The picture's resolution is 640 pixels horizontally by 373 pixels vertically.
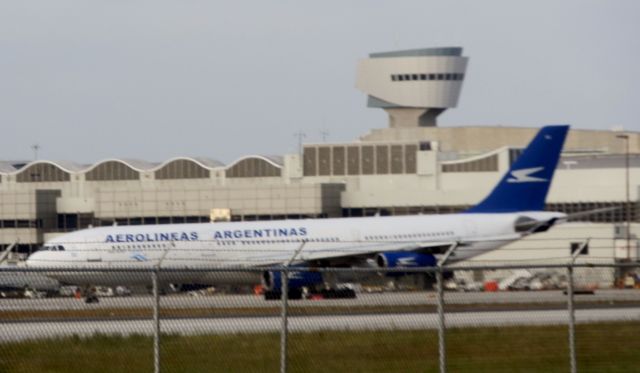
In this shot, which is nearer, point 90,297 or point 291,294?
point 90,297

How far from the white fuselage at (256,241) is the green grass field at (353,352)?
28.6 meters

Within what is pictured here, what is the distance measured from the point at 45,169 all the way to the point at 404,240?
56778mm

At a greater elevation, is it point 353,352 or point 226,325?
point 226,325

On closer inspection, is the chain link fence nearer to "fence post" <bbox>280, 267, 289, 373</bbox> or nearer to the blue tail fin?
"fence post" <bbox>280, 267, 289, 373</bbox>

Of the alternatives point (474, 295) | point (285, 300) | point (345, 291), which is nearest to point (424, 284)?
point (474, 295)

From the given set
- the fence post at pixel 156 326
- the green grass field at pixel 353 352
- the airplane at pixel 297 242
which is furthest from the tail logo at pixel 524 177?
the fence post at pixel 156 326

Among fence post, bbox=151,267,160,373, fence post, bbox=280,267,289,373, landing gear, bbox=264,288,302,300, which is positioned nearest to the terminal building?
landing gear, bbox=264,288,302,300

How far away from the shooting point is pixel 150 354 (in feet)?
65.1

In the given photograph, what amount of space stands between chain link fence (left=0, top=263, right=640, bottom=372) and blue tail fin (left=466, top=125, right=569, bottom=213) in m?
35.5

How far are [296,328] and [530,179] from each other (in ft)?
135

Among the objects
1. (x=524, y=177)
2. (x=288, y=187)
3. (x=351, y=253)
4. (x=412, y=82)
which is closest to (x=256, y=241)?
(x=351, y=253)

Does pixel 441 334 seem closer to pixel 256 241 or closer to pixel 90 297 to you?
pixel 90 297

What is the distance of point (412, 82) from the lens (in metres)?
150

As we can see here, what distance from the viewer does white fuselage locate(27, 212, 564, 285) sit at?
52.1 m
